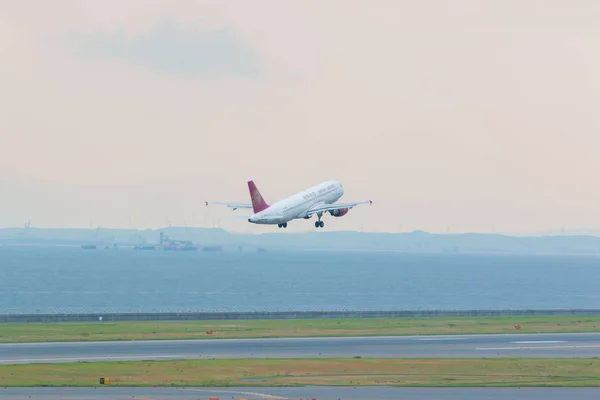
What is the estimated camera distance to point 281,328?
106 metres

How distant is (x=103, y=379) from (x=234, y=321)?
49503 millimetres

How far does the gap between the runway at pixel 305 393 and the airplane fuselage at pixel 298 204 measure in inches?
1555

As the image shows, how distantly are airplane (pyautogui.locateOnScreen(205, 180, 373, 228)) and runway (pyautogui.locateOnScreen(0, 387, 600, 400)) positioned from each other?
121 ft

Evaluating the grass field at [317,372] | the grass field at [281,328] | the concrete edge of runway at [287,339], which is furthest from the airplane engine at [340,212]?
the grass field at [317,372]

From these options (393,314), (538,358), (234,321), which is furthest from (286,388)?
(393,314)

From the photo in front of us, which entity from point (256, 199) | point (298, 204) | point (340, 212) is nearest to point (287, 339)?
point (256, 199)

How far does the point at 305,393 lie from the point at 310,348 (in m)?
25.7

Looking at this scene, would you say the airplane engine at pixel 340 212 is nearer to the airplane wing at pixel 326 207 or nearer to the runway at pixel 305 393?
the airplane wing at pixel 326 207

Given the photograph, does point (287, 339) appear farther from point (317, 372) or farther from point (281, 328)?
point (317, 372)

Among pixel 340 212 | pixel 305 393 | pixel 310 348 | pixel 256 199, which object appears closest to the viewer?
pixel 305 393

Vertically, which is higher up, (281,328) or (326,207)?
(326,207)

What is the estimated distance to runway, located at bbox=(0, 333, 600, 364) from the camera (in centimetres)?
8088

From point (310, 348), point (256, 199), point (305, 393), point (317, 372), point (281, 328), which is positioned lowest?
point (305, 393)

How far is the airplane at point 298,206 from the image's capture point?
10300cm
